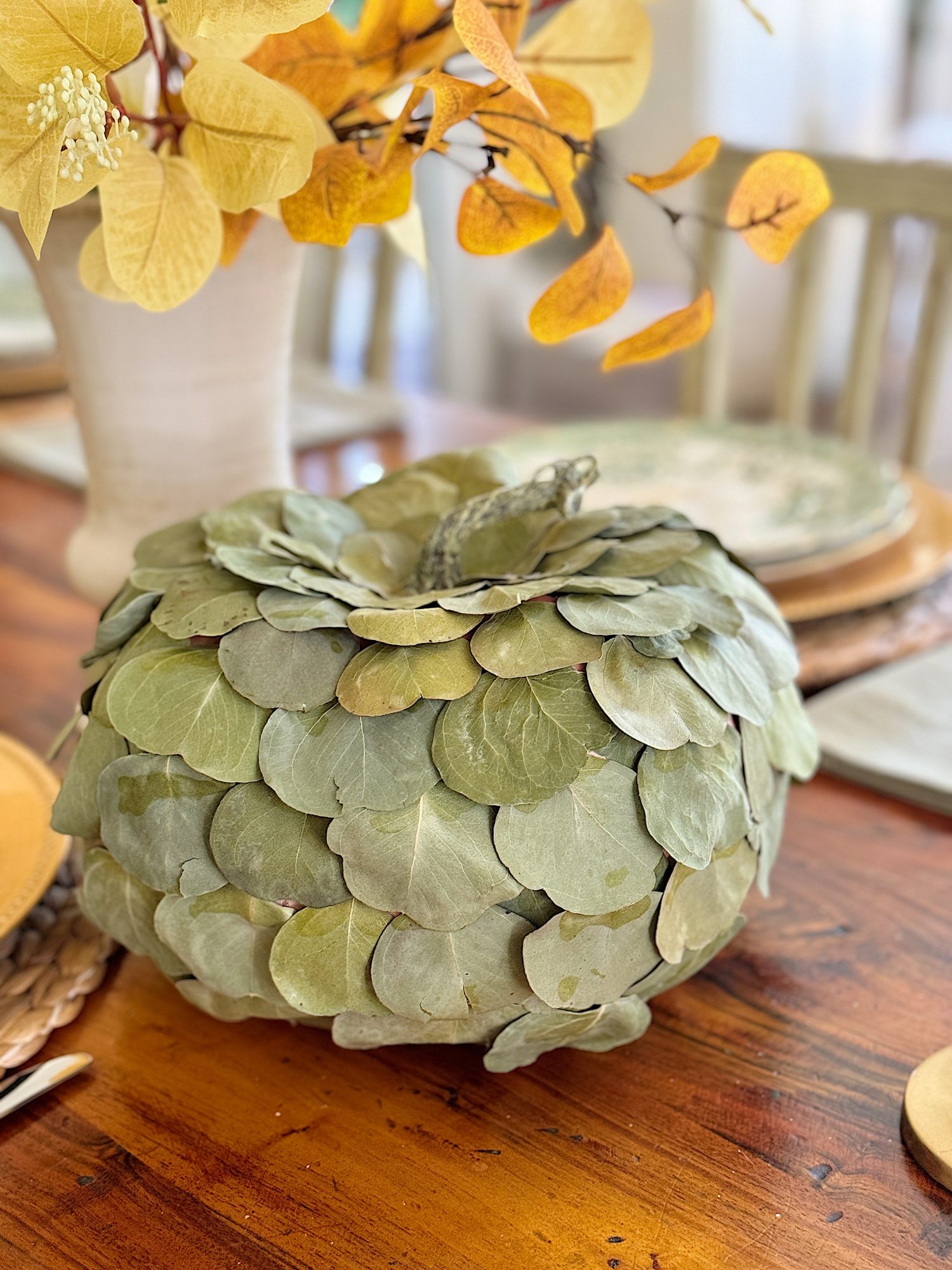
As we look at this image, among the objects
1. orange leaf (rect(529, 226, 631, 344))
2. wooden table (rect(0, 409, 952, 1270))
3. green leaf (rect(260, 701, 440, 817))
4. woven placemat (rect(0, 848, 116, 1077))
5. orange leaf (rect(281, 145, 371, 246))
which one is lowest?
wooden table (rect(0, 409, 952, 1270))

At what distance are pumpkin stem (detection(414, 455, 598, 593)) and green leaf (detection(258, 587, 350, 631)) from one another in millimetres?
60

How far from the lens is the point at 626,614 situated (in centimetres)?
42

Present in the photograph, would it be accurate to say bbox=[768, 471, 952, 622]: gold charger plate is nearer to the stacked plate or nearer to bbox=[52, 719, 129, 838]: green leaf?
the stacked plate

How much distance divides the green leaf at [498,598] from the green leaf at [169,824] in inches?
4.0

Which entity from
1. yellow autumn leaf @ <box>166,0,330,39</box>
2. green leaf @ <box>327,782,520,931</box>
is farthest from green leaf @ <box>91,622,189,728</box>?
yellow autumn leaf @ <box>166,0,330,39</box>

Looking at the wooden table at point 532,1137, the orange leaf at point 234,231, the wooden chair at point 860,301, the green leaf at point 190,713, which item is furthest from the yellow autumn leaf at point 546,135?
the wooden chair at point 860,301

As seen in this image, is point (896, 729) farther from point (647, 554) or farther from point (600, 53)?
point (600, 53)

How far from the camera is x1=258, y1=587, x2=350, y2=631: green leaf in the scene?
421 millimetres

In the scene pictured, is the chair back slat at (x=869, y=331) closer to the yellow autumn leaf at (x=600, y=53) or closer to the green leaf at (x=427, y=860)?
the yellow autumn leaf at (x=600, y=53)

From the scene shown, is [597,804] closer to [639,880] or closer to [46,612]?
[639,880]

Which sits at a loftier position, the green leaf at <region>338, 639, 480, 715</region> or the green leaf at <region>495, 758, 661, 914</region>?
the green leaf at <region>338, 639, 480, 715</region>

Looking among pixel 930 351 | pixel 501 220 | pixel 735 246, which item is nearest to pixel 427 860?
pixel 501 220

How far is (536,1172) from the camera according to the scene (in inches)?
16.1

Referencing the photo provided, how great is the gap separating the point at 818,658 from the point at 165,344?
426 mm
